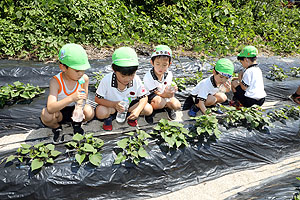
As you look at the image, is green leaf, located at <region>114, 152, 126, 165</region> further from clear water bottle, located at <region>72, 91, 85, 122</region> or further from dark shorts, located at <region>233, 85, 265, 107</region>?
dark shorts, located at <region>233, 85, 265, 107</region>

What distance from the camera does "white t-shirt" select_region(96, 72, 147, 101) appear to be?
2.54 meters

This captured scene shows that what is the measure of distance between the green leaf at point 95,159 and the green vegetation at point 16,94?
4.72 ft

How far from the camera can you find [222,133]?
8.26 feet

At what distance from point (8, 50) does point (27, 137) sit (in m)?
2.15

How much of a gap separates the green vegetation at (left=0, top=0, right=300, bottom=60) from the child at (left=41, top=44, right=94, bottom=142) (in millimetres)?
1950

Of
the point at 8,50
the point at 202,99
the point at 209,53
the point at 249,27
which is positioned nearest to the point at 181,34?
the point at 209,53

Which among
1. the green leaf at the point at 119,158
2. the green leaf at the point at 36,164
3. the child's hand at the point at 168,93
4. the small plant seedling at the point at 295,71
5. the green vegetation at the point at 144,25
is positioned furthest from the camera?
the small plant seedling at the point at 295,71

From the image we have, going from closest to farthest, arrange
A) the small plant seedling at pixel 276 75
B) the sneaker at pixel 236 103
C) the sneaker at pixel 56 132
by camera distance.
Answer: the sneaker at pixel 56 132 → the sneaker at pixel 236 103 → the small plant seedling at pixel 276 75

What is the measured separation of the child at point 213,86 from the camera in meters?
2.84

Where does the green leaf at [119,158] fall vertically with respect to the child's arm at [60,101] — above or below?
below

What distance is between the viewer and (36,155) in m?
1.80

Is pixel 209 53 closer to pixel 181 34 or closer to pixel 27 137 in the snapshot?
pixel 181 34

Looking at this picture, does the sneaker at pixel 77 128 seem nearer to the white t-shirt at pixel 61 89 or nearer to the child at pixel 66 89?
the child at pixel 66 89

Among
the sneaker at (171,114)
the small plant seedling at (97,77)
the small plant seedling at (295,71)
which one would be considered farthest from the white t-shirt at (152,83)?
the small plant seedling at (295,71)
